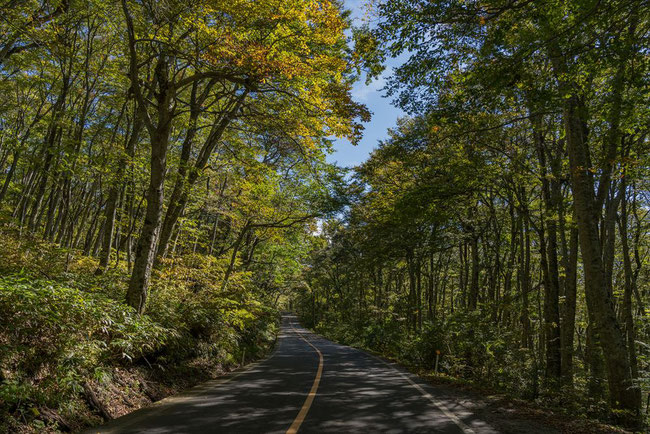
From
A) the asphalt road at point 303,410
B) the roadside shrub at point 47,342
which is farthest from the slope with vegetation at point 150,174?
the asphalt road at point 303,410

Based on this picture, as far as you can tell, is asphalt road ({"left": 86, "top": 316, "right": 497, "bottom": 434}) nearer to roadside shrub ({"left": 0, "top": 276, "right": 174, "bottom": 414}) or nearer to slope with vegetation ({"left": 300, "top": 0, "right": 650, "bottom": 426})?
roadside shrub ({"left": 0, "top": 276, "right": 174, "bottom": 414})

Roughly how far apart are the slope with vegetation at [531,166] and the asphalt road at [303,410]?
3503mm

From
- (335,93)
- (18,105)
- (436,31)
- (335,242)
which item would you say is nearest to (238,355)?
(335,93)

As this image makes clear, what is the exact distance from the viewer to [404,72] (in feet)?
25.9

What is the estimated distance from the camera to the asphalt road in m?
5.08

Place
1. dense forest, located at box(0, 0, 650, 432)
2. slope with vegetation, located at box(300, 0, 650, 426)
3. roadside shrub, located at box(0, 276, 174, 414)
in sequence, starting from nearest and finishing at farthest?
1. roadside shrub, located at box(0, 276, 174, 414)
2. dense forest, located at box(0, 0, 650, 432)
3. slope with vegetation, located at box(300, 0, 650, 426)

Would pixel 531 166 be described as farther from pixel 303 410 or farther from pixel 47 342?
pixel 47 342

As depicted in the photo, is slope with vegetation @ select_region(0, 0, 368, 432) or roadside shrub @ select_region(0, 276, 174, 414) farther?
slope with vegetation @ select_region(0, 0, 368, 432)

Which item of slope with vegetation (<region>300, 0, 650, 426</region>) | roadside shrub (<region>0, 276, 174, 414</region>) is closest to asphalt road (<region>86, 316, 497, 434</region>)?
roadside shrub (<region>0, 276, 174, 414</region>)

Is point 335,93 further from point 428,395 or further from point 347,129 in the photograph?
point 428,395

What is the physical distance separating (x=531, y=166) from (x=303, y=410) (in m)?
13.0

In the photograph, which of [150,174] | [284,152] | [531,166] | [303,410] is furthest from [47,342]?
[531,166]

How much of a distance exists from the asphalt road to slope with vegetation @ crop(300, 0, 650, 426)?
3503 mm

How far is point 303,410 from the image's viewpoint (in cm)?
619
